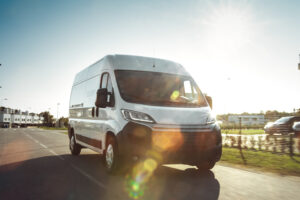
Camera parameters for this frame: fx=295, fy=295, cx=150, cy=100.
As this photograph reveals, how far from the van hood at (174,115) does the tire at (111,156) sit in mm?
982

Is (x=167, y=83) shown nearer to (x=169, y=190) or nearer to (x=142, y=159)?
(x=142, y=159)

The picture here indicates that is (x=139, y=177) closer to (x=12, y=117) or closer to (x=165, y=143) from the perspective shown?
(x=165, y=143)

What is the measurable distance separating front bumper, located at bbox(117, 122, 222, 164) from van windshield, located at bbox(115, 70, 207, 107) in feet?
1.99

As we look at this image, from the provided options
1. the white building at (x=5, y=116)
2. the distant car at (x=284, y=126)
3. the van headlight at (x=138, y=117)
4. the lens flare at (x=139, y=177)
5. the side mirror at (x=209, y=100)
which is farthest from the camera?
the white building at (x=5, y=116)

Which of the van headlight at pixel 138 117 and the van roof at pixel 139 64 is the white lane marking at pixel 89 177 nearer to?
the van headlight at pixel 138 117

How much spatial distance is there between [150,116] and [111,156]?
1384 millimetres

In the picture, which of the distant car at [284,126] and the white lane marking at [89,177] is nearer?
the white lane marking at [89,177]

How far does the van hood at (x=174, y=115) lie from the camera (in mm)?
5797

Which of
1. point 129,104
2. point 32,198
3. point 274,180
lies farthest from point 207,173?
point 32,198

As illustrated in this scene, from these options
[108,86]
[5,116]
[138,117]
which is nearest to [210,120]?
[138,117]

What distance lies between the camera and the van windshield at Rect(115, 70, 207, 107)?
6188 millimetres

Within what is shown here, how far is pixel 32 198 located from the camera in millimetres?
4527

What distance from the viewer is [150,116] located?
576cm

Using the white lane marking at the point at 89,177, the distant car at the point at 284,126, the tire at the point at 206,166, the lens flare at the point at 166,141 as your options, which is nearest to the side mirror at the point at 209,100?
the tire at the point at 206,166
